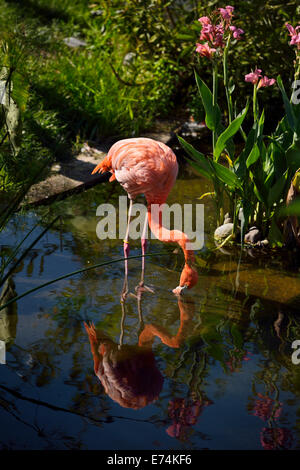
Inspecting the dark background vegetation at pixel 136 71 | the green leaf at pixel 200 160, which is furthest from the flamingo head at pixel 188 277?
the dark background vegetation at pixel 136 71

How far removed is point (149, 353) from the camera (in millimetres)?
3137

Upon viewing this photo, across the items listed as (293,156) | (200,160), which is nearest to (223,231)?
(200,160)

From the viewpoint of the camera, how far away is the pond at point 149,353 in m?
2.52

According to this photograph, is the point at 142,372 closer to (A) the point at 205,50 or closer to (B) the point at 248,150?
(B) the point at 248,150

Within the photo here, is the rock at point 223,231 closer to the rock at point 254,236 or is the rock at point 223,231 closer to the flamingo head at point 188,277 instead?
the rock at point 254,236

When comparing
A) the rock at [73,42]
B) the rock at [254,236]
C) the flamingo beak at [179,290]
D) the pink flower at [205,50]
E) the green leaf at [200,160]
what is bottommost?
the flamingo beak at [179,290]

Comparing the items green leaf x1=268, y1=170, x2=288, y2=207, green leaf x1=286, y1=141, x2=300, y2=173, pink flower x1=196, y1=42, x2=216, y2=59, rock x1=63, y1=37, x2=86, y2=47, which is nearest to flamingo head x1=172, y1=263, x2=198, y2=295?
green leaf x1=268, y1=170, x2=288, y2=207

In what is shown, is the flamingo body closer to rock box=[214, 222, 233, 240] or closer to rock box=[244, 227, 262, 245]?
rock box=[214, 222, 233, 240]

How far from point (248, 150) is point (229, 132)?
0.21 metres

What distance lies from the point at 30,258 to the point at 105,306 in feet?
2.57

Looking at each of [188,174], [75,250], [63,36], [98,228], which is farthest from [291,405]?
[63,36]

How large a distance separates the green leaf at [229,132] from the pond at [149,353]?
30.1 inches

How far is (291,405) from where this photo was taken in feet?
8.84

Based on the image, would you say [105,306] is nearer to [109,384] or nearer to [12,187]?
[109,384]
